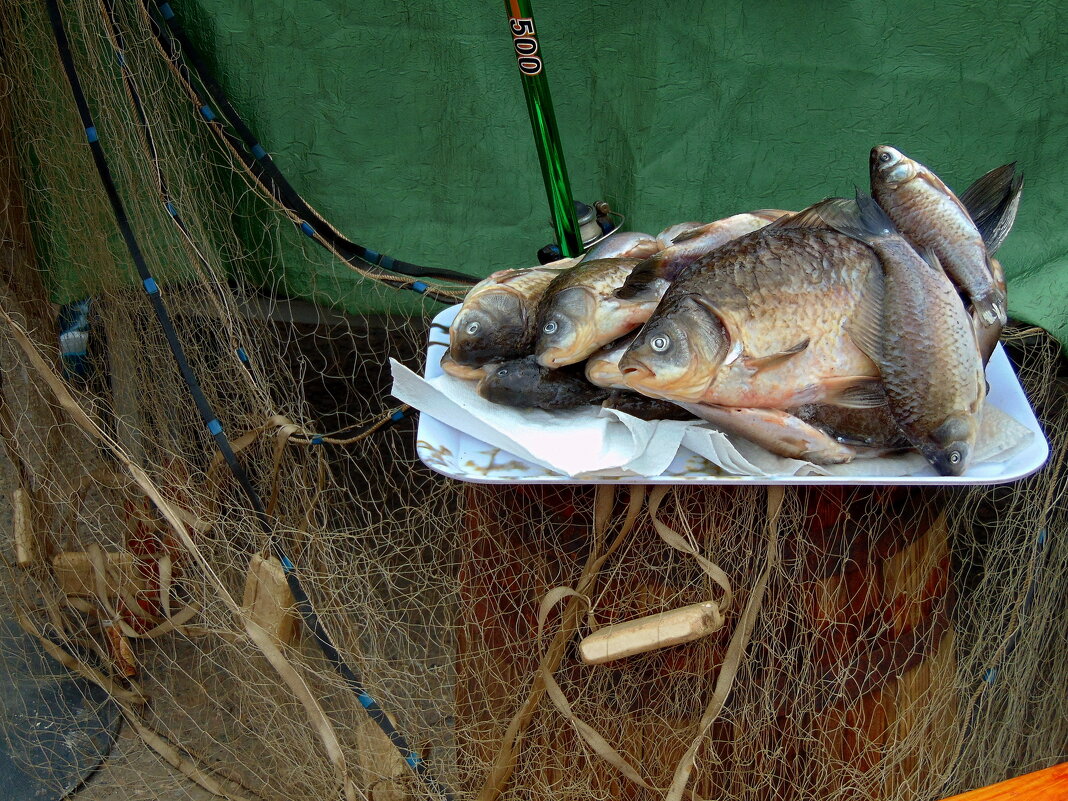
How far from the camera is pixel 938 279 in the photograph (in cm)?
99

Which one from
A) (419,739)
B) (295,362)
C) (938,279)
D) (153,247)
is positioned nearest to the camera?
(938,279)

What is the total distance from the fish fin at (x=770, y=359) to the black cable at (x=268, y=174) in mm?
630

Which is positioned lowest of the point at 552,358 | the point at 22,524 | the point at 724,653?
the point at 724,653

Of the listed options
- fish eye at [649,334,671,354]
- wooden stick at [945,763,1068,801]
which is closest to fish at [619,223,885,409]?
fish eye at [649,334,671,354]

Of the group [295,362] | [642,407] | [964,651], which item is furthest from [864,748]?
[295,362]

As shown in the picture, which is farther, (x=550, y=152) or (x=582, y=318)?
(x=550, y=152)

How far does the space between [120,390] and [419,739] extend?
0.71 metres

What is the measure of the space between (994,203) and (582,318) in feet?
1.68

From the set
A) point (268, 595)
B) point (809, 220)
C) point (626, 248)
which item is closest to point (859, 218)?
point (809, 220)

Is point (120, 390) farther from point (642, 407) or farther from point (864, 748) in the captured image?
point (864, 748)

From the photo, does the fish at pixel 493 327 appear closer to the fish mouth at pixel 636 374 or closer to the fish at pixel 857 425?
the fish mouth at pixel 636 374

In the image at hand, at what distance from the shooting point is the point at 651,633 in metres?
1.04

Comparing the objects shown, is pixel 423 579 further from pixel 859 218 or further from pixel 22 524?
pixel 859 218

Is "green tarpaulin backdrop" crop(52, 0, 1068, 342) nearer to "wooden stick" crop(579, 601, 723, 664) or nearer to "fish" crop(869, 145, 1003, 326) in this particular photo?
"fish" crop(869, 145, 1003, 326)
